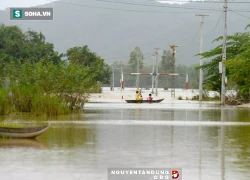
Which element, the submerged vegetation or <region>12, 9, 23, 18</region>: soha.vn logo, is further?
<region>12, 9, 23, 18</region>: soha.vn logo

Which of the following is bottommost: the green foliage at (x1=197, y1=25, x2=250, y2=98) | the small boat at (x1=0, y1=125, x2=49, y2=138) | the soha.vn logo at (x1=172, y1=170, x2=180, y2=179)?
the soha.vn logo at (x1=172, y1=170, x2=180, y2=179)

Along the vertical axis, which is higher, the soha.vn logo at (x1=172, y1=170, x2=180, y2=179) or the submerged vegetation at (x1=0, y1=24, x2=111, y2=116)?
the submerged vegetation at (x1=0, y1=24, x2=111, y2=116)

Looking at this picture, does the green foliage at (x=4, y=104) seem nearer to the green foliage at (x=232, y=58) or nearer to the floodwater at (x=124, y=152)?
the floodwater at (x=124, y=152)

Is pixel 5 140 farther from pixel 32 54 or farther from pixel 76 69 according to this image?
pixel 32 54

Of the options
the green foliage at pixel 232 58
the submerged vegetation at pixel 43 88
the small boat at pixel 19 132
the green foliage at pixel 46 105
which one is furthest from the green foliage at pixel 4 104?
the green foliage at pixel 232 58

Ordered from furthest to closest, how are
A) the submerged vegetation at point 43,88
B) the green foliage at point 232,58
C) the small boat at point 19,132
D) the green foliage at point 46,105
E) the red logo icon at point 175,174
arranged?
the green foliage at point 232,58
the submerged vegetation at point 43,88
the green foliage at point 46,105
the small boat at point 19,132
the red logo icon at point 175,174

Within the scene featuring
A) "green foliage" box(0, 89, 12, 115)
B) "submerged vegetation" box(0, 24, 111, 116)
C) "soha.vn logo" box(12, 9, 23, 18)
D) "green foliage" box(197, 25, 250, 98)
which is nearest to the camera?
"green foliage" box(0, 89, 12, 115)

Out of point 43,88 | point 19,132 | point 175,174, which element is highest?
point 43,88

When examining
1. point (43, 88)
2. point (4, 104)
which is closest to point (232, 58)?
point (43, 88)

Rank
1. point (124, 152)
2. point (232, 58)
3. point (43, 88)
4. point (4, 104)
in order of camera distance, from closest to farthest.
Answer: point (124, 152), point (4, 104), point (43, 88), point (232, 58)

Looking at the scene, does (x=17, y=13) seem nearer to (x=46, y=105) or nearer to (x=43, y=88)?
(x=43, y=88)

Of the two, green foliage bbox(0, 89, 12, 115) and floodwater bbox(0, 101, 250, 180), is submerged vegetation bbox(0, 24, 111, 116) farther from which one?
floodwater bbox(0, 101, 250, 180)

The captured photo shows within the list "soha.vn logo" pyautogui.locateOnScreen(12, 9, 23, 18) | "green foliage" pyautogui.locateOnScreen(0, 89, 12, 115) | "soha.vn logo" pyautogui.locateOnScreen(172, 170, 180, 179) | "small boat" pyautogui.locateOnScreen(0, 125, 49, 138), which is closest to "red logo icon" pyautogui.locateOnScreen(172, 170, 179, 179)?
"soha.vn logo" pyautogui.locateOnScreen(172, 170, 180, 179)

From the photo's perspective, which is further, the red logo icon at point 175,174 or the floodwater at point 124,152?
the floodwater at point 124,152
